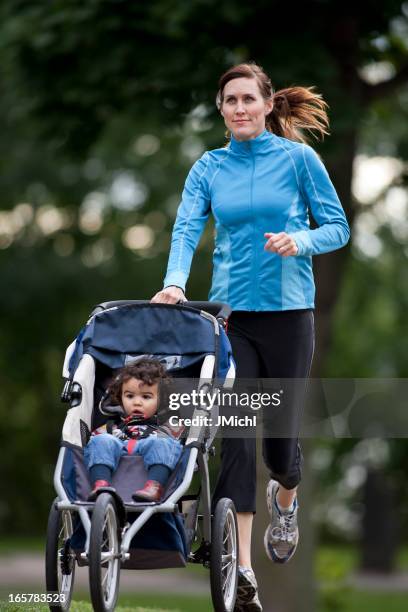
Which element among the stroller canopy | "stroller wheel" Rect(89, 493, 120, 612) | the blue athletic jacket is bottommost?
"stroller wheel" Rect(89, 493, 120, 612)

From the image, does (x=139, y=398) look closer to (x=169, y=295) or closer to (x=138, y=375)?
(x=138, y=375)

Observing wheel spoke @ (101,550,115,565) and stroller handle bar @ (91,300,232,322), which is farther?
stroller handle bar @ (91,300,232,322)

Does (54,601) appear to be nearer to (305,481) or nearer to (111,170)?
(305,481)

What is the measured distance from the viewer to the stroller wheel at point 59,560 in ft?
16.5

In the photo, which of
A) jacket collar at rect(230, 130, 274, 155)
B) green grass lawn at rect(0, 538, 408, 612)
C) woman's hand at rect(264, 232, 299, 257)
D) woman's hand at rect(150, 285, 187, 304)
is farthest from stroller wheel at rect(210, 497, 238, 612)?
green grass lawn at rect(0, 538, 408, 612)

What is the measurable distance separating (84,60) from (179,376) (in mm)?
6479

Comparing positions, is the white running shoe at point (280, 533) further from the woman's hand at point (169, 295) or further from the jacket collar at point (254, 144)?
the jacket collar at point (254, 144)

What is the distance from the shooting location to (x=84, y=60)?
37.3 ft

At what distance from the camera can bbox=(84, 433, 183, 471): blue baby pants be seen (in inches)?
194

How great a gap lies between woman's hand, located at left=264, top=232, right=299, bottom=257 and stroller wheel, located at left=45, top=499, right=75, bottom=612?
130 centimetres

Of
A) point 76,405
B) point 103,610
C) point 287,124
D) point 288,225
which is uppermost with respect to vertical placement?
point 287,124

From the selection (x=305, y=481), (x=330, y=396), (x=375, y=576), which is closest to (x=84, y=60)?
(x=330, y=396)

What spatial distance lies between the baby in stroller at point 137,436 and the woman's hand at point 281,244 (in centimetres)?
73

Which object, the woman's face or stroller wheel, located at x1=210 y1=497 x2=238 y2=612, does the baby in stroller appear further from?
the woman's face
